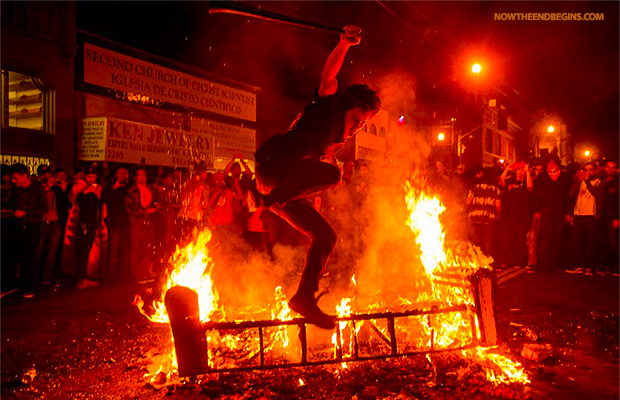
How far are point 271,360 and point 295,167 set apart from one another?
82.7 inches

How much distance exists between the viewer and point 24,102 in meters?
12.1

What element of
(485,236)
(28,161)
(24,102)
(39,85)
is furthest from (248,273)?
(24,102)

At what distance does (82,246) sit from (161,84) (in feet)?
22.6

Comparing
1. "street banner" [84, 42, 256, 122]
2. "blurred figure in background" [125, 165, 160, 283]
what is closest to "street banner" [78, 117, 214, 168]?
"street banner" [84, 42, 256, 122]

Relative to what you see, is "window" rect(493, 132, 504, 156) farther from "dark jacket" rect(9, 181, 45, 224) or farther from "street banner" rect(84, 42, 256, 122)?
"dark jacket" rect(9, 181, 45, 224)

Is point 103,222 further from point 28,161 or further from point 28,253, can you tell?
point 28,161

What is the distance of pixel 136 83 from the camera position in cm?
1299

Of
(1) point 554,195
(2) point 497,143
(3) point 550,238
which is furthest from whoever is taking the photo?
(2) point 497,143

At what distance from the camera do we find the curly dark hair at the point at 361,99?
3.65m

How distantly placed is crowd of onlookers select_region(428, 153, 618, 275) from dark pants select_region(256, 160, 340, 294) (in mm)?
6877

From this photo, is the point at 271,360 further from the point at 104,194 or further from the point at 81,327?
the point at 104,194

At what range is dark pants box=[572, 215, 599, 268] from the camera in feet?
32.0

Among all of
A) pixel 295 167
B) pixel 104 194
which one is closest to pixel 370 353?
pixel 295 167

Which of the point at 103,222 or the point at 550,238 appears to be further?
the point at 550,238
